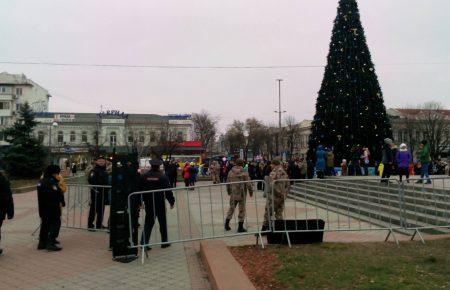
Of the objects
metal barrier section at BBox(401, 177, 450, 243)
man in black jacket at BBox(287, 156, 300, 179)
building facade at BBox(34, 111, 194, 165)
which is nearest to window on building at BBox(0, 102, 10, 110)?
building facade at BBox(34, 111, 194, 165)

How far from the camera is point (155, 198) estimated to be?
834 centimetres

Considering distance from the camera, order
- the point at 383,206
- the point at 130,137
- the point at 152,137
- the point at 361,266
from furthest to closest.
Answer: the point at 130,137
the point at 152,137
the point at 383,206
the point at 361,266

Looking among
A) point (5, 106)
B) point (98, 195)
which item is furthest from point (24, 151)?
point (5, 106)

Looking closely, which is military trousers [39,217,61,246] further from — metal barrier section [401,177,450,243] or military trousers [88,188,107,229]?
metal barrier section [401,177,450,243]

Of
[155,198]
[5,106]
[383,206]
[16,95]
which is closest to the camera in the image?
[155,198]

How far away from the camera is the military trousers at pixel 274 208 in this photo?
812cm

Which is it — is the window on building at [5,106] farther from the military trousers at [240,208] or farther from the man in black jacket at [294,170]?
the military trousers at [240,208]

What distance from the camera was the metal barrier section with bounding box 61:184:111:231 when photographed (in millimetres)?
10766

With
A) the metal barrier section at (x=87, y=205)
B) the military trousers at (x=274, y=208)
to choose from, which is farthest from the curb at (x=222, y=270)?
the metal barrier section at (x=87, y=205)

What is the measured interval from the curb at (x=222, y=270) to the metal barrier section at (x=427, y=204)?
3670 mm

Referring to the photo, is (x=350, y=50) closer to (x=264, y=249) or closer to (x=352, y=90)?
(x=352, y=90)

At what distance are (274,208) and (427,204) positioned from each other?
3.13 m

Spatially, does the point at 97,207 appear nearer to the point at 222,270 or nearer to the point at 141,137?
the point at 222,270

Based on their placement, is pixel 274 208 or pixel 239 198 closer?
pixel 274 208
